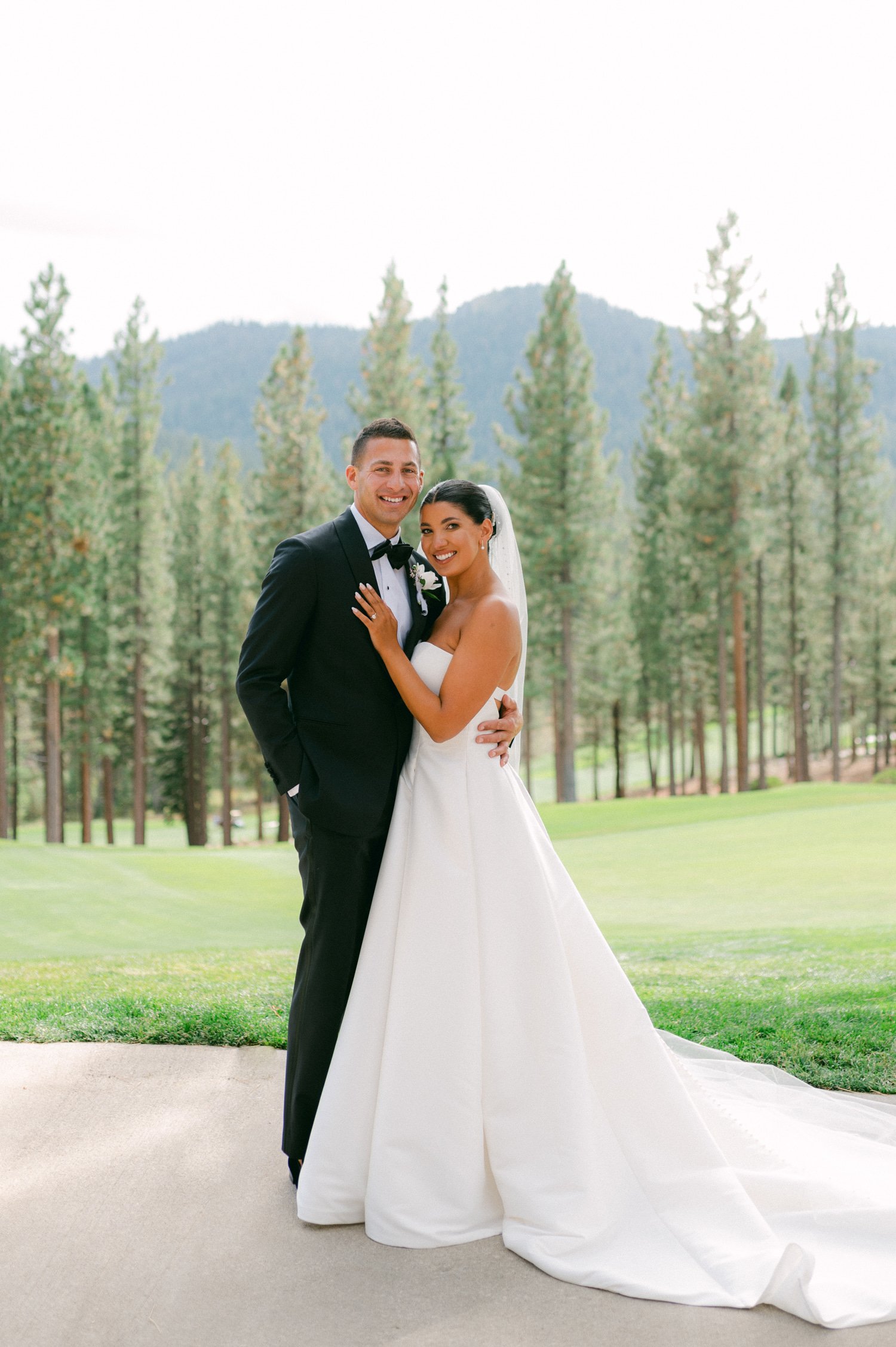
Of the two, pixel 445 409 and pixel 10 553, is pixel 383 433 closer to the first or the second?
pixel 10 553

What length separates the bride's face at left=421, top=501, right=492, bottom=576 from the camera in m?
3.57

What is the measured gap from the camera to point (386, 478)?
3707 millimetres

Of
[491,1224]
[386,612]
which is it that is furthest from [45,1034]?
[386,612]

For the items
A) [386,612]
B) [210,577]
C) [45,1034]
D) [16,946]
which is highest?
[210,577]

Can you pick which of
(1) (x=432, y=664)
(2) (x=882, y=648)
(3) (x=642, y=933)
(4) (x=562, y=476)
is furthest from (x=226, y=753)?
(1) (x=432, y=664)

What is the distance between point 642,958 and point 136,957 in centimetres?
425

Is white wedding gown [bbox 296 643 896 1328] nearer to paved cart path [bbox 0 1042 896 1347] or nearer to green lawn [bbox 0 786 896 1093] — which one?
paved cart path [bbox 0 1042 896 1347]

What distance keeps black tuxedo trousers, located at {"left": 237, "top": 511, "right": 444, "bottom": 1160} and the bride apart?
0.11 metres

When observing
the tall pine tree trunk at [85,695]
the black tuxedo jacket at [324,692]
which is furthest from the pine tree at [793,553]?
the black tuxedo jacket at [324,692]

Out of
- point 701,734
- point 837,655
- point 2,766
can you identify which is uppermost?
point 837,655

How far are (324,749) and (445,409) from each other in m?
29.5

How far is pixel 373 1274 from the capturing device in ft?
10.1

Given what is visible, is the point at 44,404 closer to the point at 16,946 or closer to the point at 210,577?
the point at 210,577

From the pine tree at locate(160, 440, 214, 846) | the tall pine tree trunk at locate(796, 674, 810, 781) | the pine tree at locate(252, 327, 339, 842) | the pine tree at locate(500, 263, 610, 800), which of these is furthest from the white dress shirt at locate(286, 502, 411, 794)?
the tall pine tree trunk at locate(796, 674, 810, 781)
